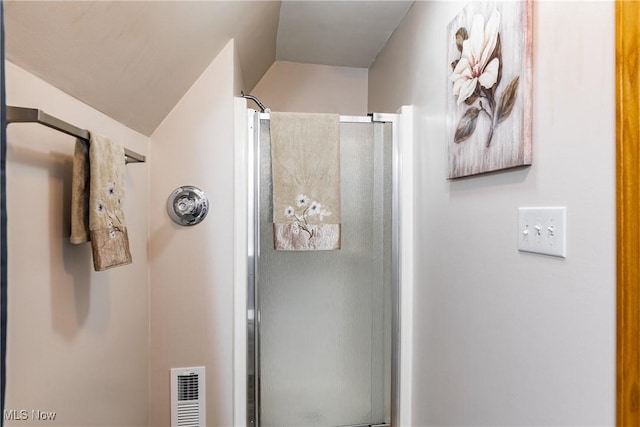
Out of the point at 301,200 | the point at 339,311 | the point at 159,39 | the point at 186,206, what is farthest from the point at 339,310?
the point at 159,39

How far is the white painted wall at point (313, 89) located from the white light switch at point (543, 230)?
1827mm

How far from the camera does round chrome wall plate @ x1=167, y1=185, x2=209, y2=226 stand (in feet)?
5.21

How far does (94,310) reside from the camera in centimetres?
109

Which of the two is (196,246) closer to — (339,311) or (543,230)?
(339,311)

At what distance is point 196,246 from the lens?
162 centimetres

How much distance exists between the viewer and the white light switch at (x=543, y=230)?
835 mm

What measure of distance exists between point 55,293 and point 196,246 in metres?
0.73

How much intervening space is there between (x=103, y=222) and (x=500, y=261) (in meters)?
1.12

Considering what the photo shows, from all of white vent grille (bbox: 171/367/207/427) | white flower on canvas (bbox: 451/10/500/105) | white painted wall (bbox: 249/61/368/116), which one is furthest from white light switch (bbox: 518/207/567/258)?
white painted wall (bbox: 249/61/368/116)

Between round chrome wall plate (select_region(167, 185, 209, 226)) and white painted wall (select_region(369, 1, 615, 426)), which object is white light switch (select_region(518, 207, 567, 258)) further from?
round chrome wall plate (select_region(167, 185, 209, 226))

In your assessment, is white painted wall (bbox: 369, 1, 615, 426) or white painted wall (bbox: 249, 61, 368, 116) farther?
white painted wall (bbox: 249, 61, 368, 116)

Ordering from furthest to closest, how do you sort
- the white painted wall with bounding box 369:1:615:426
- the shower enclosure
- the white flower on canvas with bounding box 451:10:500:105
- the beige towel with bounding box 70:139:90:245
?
1. the shower enclosure
2. the white flower on canvas with bounding box 451:10:500:105
3. the beige towel with bounding box 70:139:90:245
4. the white painted wall with bounding box 369:1:615:426

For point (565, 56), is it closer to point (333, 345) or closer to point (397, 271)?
point (397, 271)
